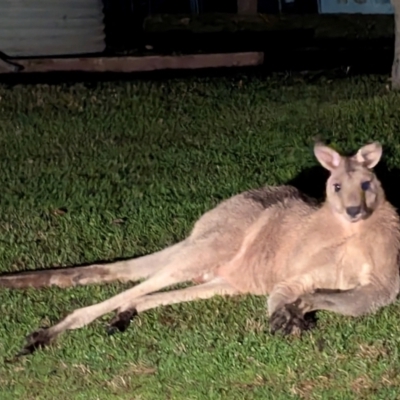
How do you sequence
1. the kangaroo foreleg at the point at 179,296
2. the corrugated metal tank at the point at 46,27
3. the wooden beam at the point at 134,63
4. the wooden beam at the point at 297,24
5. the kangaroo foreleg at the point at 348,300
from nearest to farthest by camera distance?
the kangaroo foreleg at the point at 348,300
the kangaroo foreleg at the point at 179,296
the wooden beam at the point at 134,63
the corrugated metal tank at the point at 46,27
the wooden beam at the point at 297,24

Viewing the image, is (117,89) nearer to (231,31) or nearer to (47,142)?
(47,142)

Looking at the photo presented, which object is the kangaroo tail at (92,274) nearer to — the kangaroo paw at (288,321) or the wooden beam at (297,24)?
the kangaroo paw at (288,321)

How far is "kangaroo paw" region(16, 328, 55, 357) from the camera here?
4.64 m

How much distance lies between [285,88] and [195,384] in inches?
244

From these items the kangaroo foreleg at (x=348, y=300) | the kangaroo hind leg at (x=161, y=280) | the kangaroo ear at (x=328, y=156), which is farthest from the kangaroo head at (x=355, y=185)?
the kangaroo hind leg at (x=161, y=280)

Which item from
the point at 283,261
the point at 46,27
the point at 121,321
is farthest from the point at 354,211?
the point at 46,27

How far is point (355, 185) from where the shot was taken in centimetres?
455

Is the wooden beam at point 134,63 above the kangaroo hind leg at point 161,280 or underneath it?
above

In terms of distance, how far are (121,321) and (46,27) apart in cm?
876

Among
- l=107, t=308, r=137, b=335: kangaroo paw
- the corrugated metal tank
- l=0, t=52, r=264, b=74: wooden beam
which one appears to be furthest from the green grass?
the corrugated metal tank

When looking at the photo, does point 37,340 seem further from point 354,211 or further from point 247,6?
point 247,6

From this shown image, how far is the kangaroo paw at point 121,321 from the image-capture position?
4789 millimetres

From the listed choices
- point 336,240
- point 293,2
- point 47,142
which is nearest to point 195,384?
point 336,240

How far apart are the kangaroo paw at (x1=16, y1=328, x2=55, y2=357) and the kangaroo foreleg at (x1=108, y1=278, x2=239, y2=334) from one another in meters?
0.39
